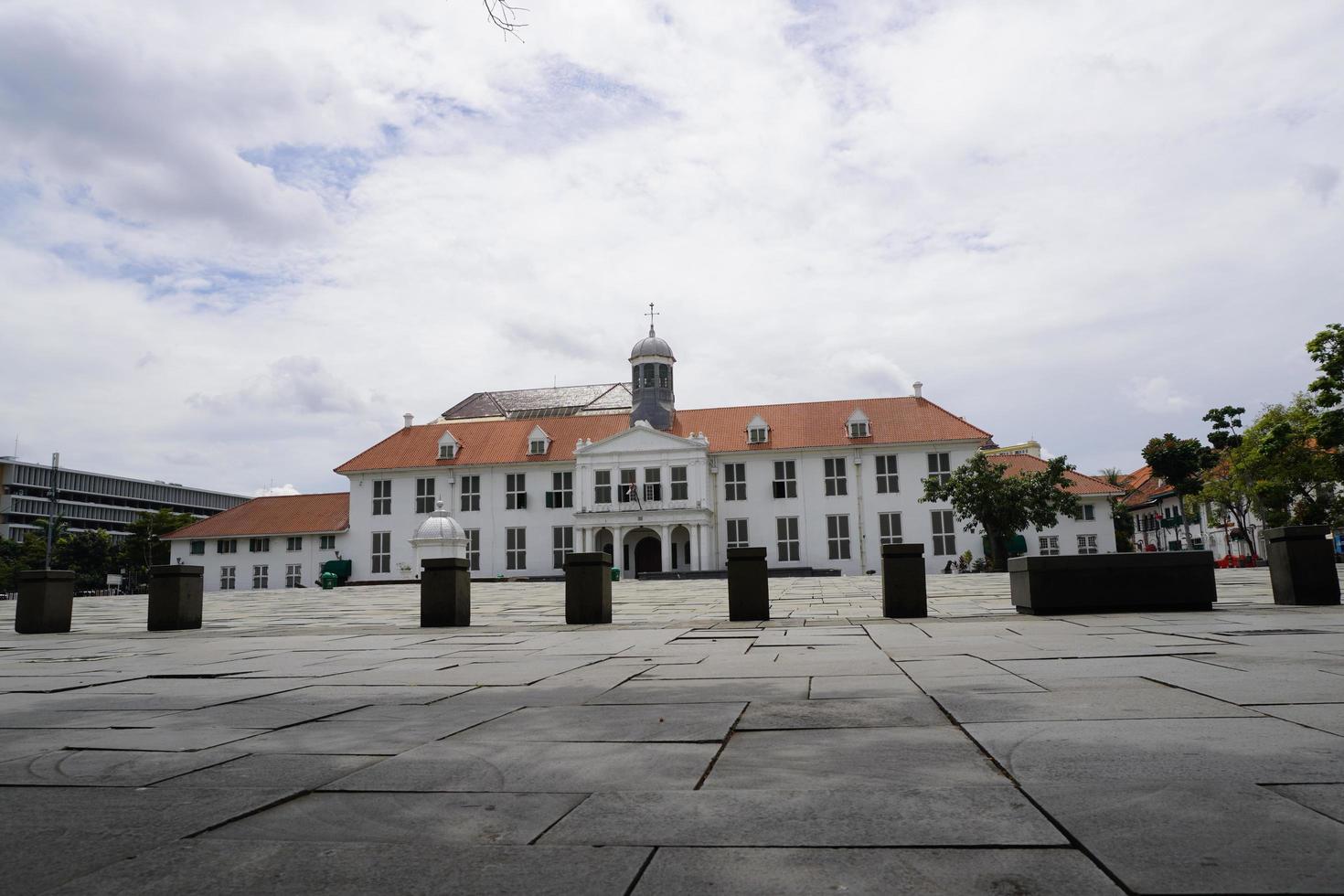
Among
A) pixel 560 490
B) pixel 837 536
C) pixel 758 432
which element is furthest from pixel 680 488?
pixel 837 536

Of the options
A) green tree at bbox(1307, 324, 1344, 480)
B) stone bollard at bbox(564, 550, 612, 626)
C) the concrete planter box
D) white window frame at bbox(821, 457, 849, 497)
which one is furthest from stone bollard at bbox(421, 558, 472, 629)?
white window frame at bbox(821, 457, 849, 497)

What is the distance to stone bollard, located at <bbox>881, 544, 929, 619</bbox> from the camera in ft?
40.8

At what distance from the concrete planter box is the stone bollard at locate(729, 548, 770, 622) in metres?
3.50

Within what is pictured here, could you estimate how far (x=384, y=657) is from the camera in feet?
28.2

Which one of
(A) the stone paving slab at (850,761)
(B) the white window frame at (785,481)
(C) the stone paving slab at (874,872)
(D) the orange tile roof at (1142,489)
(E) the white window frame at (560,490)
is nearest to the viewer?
(C) the stone paving slab at (874,872)

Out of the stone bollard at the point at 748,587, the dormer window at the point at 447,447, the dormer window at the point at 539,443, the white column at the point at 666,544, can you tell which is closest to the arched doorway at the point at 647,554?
the white column at the point at 666,544

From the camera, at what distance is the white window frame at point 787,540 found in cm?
5209

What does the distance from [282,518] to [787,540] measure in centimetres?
3319

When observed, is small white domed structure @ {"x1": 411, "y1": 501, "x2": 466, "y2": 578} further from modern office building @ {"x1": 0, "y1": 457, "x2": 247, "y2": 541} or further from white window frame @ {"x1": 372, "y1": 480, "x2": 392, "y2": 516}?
modern office building @ {"x1": 0, "y1": 457, "x2": 247, "y2": 541}

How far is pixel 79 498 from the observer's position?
115 meters

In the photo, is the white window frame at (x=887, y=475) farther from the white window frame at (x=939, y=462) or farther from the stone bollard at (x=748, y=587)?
the stone bollard at (x=748, y=587)

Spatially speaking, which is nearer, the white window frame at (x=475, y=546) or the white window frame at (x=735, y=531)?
the white window frame at (x=735, y=531)

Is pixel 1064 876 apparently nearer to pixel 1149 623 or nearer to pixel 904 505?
pixel 1149 623

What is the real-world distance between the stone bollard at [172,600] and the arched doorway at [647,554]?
40.3 metres
